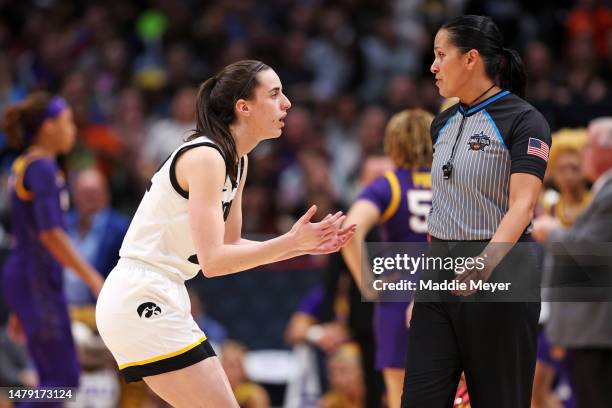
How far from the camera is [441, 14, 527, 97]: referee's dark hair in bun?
444 cm

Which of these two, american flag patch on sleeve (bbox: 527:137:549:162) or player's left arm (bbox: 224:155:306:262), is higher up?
american flag patch on sleeve (bbox: 527:137:549:162)

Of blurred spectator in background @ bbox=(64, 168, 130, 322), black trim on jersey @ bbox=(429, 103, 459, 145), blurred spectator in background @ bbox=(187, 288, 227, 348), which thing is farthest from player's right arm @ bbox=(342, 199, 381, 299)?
blurred spectator in background @ bbox=(64, 168, 130, 322)

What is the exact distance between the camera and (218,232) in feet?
13.4

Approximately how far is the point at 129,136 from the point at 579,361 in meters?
7.12

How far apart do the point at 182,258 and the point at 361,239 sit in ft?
6.16

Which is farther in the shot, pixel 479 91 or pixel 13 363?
pixel 13 363

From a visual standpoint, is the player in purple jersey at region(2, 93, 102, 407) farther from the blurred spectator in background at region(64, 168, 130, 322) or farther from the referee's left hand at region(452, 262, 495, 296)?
the referee's left hand at region(452, 262, 495, 296)

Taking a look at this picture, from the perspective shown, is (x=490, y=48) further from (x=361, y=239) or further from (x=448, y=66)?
(x=361, y=239)

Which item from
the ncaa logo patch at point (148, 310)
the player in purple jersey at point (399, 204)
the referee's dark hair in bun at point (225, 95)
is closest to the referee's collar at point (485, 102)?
the referee's dark hair in bun at point (225, 95)

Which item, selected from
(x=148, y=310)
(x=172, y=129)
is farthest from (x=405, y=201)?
(x=172, y=129)

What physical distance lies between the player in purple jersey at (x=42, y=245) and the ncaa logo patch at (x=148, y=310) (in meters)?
2.17

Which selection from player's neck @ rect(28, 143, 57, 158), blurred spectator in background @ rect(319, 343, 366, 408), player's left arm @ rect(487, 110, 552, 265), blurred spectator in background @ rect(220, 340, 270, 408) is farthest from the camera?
blurred spectator in background @ rect(220, 340, 270, 408)

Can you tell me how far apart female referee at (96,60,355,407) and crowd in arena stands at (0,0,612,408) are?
4.54m

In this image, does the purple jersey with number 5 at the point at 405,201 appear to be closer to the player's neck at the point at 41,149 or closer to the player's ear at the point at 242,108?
the player's ear at the point at 242,108
